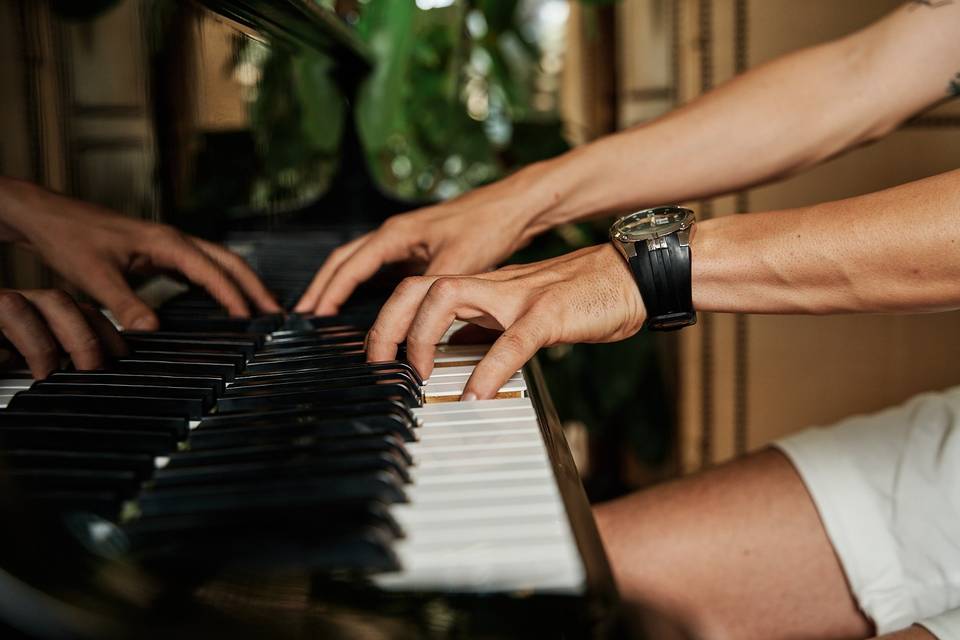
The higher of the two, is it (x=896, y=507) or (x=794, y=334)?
(x=896, y=507)

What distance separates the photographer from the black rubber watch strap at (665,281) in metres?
0.80

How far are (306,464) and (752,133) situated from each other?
919 millimetres

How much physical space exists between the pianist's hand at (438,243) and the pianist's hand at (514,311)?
21 cm

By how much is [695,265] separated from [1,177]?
0.63 meters

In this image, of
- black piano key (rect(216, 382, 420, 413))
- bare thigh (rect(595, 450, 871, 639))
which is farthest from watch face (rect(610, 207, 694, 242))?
bare thigh (rect(595, 450, 871, 639))

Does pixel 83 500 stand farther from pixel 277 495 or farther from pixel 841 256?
pixel 841 256

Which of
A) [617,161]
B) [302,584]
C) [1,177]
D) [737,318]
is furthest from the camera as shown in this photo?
[737,318]

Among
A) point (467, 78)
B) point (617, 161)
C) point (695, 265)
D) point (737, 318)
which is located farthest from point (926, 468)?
point (467, 78)

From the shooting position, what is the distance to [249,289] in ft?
3.26

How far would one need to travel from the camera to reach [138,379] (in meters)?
0.72

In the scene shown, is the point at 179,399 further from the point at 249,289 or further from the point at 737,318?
the point at 737,318

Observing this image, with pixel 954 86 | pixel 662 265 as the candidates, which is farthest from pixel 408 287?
pixel 954 86

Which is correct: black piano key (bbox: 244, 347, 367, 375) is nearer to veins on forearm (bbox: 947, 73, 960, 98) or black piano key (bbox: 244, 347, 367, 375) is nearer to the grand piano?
the grand piano

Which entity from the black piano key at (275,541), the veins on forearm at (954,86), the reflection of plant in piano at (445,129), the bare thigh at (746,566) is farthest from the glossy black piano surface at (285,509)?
the veins on forearm at (954,86)
